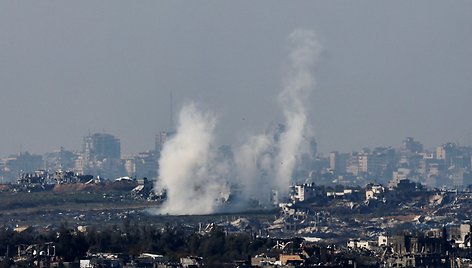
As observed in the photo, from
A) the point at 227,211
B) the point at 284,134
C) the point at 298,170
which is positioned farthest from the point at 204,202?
the point at 298,170

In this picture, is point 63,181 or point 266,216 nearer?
point 266,216

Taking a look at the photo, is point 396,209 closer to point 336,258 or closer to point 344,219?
point 344,219

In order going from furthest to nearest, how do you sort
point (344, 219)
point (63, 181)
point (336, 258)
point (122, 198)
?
1. point (63, 181)
2. point (122, 198)
3. point (344, 219)
4. point (336, 258)

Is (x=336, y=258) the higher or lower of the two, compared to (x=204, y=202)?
lower

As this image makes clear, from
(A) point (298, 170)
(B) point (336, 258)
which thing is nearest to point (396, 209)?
(A) point (298, 170)

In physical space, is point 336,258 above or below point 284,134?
below

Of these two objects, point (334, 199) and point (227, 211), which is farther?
point (334, 199)

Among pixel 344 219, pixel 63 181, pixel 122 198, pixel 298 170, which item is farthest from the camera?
pixel 298 170

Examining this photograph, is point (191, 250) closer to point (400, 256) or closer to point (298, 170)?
point (400, 256)

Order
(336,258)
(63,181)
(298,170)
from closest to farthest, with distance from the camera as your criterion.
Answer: (336,258) < (63,181) < (298,170)
